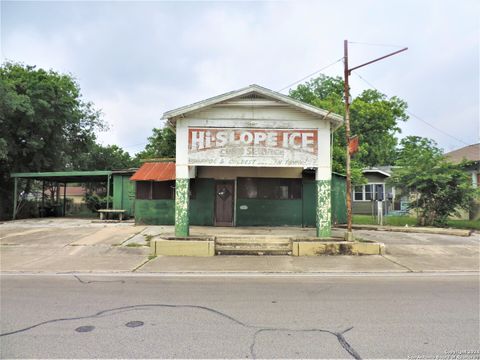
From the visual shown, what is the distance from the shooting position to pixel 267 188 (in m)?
16.5

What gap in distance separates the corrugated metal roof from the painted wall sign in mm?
4928

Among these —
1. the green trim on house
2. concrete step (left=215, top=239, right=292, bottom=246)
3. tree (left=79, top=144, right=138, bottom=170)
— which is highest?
tree (left=79, top=144, right=138, bottom=170)

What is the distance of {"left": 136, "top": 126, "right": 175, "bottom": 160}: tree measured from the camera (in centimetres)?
2966

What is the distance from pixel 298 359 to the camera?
3.82 metres

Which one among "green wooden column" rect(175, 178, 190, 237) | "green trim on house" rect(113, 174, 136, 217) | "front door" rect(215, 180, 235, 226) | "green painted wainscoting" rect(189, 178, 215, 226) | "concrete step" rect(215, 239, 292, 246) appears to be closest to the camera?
"concrete step" rect(215, 239, 292, 246)

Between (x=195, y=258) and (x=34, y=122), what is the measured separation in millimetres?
17729

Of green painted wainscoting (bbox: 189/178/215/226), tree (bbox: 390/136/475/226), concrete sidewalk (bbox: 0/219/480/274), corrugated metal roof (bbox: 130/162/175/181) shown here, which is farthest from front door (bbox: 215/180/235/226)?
tree (bbox: 390/136/475/226)

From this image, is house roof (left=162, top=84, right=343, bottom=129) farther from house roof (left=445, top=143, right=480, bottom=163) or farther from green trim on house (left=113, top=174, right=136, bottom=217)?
house roof (left=445, top=143, right=480, bottom=163)

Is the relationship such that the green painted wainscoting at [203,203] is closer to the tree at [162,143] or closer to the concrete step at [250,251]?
the concrete step at [250,251]

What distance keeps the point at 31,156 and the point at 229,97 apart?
17961 mm

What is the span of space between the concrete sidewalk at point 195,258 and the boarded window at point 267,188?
7.86 ft

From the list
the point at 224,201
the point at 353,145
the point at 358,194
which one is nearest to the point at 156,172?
the point at 224,201

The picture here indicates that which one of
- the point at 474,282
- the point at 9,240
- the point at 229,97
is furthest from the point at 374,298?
the point at 9,240

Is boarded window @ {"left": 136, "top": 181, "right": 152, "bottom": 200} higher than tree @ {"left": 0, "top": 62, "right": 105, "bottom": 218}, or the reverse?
tree @ {"left": 0, "top": 62, "right": 105, "bottom": 218}
